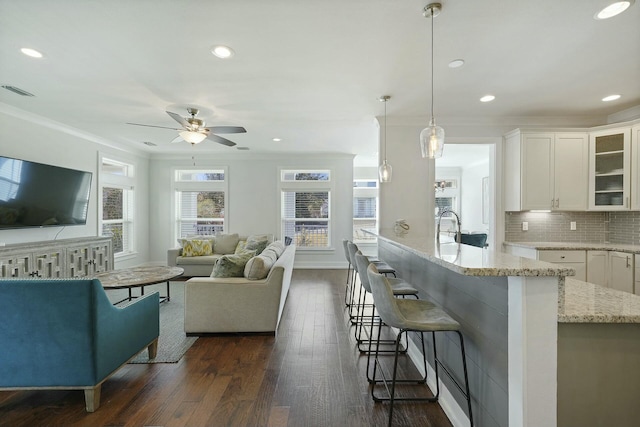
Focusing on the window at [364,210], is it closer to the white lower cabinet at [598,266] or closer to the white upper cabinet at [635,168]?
the white lower cabinet at [598,266]

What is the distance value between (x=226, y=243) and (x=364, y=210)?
11.6ft

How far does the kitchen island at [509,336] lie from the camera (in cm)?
119

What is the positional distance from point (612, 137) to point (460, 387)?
4.03 metres

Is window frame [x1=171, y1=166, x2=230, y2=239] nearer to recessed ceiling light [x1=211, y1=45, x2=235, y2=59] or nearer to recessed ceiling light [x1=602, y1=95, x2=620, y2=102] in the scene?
recessed ceiling light [x1=211, y1=45, x2=235, y2=59]

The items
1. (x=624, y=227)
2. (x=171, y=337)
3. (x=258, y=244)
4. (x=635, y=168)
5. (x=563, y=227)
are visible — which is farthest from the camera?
(x=258, y=244)

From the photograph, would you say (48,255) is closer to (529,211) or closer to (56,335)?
(56,335)

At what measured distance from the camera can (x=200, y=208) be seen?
6918 mm

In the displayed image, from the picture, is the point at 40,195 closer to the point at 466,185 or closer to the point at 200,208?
the point at 200,208

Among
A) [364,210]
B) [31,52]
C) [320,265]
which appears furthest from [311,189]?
[31,52]

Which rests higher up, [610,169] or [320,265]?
[610,169]

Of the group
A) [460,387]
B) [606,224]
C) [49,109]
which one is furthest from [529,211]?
[49,109]

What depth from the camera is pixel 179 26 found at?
6.91 feet

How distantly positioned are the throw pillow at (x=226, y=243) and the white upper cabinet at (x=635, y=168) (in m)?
6.33

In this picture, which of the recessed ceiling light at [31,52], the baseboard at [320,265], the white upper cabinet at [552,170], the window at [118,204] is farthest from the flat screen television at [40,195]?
the white upper cabinet at [552,170]
